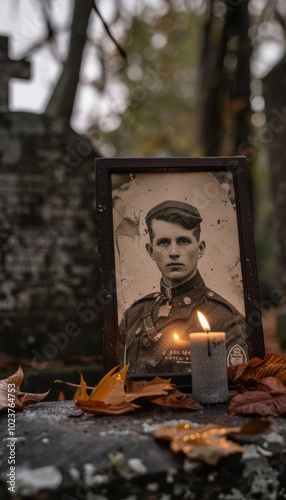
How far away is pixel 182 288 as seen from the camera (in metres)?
1.81

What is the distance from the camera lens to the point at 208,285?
5.98ft

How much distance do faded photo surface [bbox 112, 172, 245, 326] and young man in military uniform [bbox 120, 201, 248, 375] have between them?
0.9 inches

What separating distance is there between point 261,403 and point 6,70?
4.30 m

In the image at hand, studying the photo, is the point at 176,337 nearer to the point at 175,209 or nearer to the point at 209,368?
the point at 209,368

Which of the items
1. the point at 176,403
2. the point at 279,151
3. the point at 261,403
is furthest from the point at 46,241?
the point at 261,403

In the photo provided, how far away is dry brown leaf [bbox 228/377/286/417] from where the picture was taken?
1.35 metres

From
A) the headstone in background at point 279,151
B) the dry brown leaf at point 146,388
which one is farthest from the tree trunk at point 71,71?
the dry brown leaf at point 146,388

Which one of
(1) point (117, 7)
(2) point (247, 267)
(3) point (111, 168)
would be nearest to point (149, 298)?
(2) point (247, 267)

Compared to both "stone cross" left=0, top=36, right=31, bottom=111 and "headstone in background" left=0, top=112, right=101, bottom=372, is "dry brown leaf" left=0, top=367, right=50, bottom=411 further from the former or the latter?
"stone cross" left=0, top=36, right=31, bottom=111

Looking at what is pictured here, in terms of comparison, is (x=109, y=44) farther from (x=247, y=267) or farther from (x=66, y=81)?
(x=247, y=267)

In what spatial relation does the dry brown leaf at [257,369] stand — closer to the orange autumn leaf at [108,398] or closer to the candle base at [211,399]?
the candle base at [211,399]

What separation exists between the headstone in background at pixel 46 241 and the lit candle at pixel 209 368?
2824mm

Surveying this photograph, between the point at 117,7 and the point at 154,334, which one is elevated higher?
the point at 117,7

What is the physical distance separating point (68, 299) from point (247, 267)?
2870 millimetres
